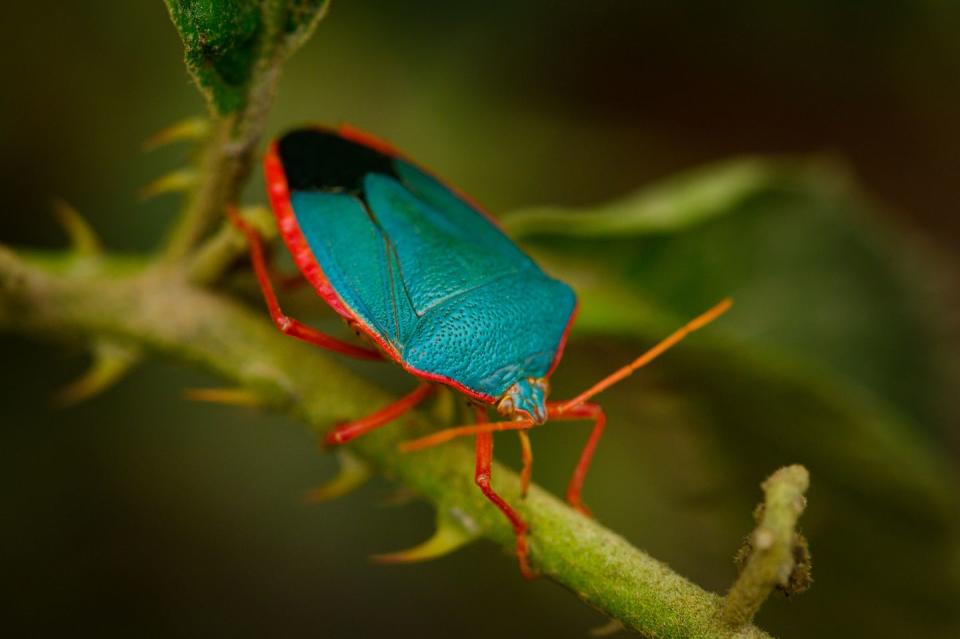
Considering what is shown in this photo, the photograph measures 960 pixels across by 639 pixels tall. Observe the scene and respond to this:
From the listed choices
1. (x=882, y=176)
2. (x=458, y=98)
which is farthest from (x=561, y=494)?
(x=882, y=176)

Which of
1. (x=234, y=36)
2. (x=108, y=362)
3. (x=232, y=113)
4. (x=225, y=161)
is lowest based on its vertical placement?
(x=108, y=362)

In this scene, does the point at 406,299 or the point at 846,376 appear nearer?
the point at 406,299

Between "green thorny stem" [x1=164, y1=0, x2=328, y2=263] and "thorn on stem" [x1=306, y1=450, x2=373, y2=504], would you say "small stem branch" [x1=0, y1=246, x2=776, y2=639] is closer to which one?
"thorn on stem" [x1=306, y1=450, x2=373, y2=504]

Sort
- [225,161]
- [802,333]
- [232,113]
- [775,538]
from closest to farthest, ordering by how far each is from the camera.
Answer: [775,538]
[232,113]
[225,161]
[802,333]

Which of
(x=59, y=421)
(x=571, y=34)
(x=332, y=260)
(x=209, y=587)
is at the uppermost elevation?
(x=571, y=34)

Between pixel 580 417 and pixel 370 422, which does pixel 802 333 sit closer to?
pixel 580 417

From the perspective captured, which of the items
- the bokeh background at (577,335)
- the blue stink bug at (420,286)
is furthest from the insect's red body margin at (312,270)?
the bokeh background at (577,335)

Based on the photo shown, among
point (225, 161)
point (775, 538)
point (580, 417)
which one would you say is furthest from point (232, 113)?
point (775, 538)

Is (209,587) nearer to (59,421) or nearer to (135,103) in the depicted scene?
Result: (59,421)
